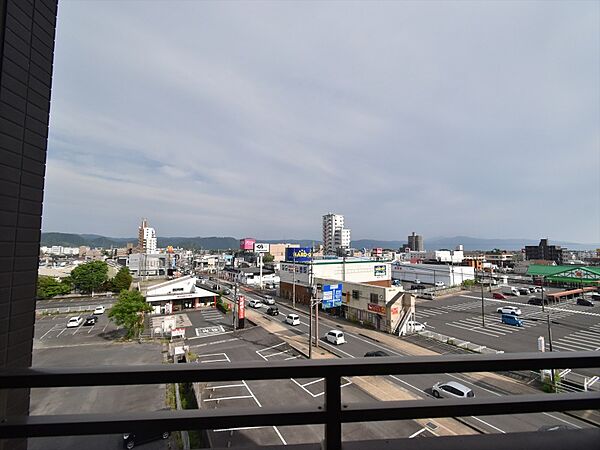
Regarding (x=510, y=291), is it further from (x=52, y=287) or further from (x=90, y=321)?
(x=52, y=287)

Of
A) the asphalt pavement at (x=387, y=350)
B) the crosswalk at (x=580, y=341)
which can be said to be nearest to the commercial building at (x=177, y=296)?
the asphalt pavement at (x=387, y=350)

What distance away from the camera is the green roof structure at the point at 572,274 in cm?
1882

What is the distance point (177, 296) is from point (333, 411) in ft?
61.0

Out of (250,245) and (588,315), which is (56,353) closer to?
(588,315)

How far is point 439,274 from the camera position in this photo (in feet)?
84.5

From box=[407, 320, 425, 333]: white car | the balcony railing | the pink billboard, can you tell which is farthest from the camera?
the pink billboard

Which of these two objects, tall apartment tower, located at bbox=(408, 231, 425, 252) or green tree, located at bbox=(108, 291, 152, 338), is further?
tall apartment tower, located at bbox=(408, 231, 425, 252)

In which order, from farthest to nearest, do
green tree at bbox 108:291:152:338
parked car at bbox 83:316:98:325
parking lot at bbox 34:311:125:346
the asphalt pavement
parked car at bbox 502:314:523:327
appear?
parked car at bbox 83:316:98:325
parked car at bbox 502:314:523:327
green tree at bbox 108:291:152:338
parking lot at bbox 34:311:125:346
the asphalt pavement

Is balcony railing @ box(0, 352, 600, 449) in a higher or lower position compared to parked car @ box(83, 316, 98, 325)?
higher

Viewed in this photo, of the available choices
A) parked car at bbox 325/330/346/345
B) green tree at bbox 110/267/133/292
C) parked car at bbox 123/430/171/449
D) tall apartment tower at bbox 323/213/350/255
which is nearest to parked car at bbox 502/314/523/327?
parked car at bbox 325/330/346/345

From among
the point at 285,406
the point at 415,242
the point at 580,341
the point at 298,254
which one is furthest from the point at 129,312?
the point at 415,242

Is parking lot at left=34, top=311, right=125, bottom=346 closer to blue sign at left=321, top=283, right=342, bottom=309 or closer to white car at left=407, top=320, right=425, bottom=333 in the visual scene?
blue sign at left=321, top=283, right=342, bottom=309

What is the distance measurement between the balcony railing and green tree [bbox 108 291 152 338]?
12318 millimetres

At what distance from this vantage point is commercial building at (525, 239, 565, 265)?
33000 millimetres
